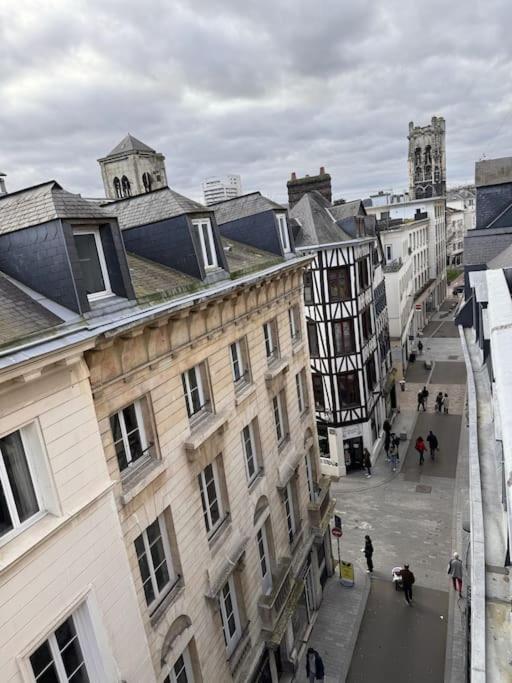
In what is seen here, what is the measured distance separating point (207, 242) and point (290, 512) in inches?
376

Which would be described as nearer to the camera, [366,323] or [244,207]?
[244,207]

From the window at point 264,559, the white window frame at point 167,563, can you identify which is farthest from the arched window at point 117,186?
the white window frame at point 167,563

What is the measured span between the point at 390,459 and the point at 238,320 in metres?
18.9

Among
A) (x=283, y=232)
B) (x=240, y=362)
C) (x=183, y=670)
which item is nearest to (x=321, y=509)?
(x=240, y=362)

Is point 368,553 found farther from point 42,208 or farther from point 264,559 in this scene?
point 42,208

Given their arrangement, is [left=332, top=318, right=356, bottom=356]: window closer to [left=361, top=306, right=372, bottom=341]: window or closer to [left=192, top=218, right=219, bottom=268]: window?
[left=361, top=306, right=372, bottom=341]: window

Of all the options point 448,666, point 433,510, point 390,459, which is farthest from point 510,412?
point 390,459

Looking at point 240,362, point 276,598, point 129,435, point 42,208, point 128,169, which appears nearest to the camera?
point 42,208

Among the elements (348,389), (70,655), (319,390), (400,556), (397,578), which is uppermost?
(70,655)

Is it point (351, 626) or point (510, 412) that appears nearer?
point (510, 412)

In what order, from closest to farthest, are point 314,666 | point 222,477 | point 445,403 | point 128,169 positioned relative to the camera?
point 222,477, point 314,666, point 128,169, point 445,403

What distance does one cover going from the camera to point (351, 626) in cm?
1673

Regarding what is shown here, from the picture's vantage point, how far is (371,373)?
94.0 ft

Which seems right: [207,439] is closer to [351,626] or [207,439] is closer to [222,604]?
[222,604]
